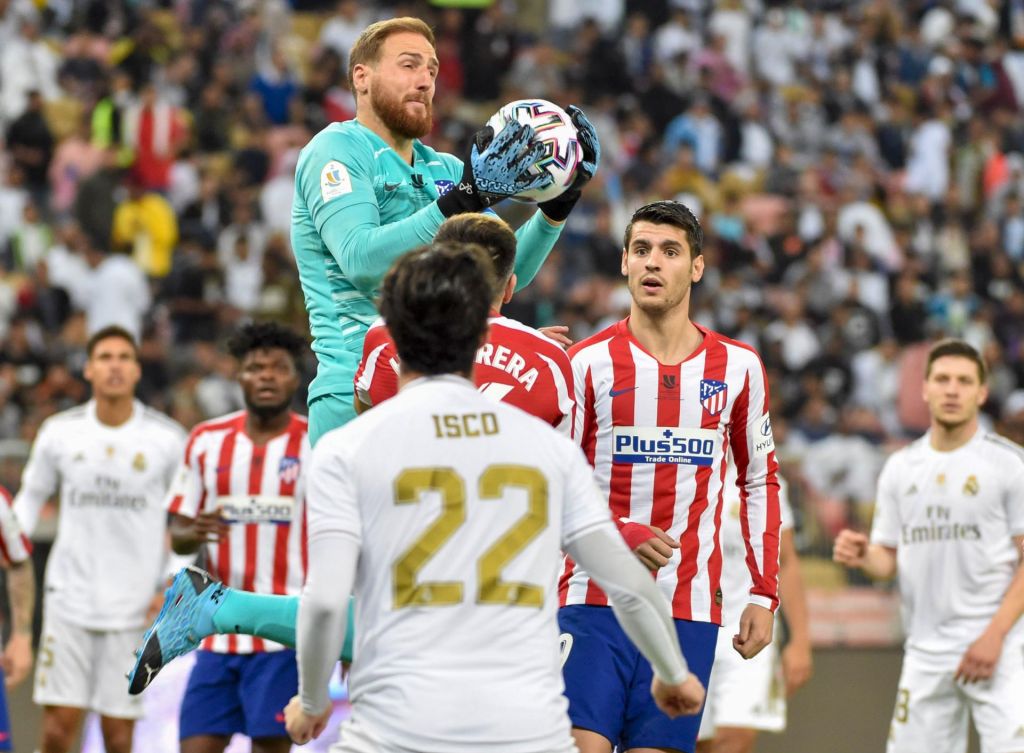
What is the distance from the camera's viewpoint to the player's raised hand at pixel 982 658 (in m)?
7.82

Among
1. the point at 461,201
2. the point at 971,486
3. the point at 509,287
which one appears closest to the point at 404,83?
the point at 461,201

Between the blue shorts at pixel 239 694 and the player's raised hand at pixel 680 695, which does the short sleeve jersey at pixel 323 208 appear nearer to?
the player's raised hand at pixel 680 695

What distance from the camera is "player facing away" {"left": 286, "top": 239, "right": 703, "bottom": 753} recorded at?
12.7 ft

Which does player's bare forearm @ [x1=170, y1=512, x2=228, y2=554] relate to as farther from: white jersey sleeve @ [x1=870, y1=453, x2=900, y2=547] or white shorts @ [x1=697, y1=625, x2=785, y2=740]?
white jersey sleeve @ [x1=870, y1=453, x2=900, y2=547]

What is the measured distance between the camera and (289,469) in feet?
27.0

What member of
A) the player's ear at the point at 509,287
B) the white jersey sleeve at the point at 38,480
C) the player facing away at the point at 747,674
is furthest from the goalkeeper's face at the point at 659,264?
the white jersey sleeve at the point at 38,480

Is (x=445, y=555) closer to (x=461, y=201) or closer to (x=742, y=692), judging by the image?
(x=461, y=201)

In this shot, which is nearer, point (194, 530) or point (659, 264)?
point (659, 264)

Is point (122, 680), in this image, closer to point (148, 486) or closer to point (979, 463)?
point (148, 486)

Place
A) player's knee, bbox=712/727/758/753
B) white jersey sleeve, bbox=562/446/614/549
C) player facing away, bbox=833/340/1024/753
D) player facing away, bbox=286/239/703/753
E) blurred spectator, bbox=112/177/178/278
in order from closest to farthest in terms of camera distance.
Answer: player facing away, bbox=286/239/703/753
white jersey sleeve, bbox=562/446/614/549
player facing away, bbox=833/340/1024/753
player's knee, bbox=712/727/758/753
blurred spectator, bbox=112/177/178/278

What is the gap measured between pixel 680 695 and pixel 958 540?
176 inches

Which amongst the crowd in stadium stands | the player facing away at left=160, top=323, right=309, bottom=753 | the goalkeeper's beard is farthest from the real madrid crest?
the goalkeeper's beard

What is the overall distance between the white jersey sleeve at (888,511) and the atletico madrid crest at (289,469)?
3019 millimetres

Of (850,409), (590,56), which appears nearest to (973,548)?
(850,409)
